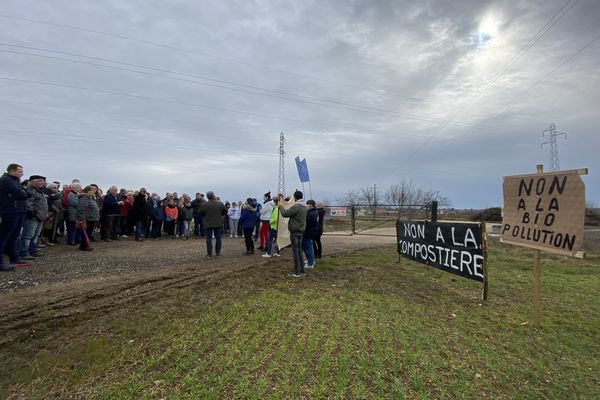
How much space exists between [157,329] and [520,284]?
8270 millimetres

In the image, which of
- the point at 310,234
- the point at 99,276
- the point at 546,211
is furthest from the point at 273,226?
the point at 546,211

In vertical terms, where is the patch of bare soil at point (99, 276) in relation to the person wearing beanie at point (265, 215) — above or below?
below

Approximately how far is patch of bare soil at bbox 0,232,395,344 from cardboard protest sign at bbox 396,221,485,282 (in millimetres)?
3505

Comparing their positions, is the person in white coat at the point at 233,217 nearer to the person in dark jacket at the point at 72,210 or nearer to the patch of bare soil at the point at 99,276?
the patch of bare soil at the point at 99,276

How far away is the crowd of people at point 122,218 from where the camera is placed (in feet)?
25.7

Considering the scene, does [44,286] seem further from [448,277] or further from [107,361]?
[448,277]

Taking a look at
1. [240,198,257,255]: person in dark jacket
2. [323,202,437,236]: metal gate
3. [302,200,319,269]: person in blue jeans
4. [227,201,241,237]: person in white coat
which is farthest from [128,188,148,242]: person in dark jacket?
[323,202,437,236]: metal gate

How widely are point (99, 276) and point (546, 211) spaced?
8.65 meters

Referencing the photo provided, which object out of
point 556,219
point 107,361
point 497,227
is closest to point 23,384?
point 107,361

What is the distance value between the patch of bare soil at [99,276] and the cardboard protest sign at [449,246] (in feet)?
11.5

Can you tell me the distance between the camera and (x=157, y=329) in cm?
452

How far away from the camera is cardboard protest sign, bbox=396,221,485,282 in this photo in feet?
22.1

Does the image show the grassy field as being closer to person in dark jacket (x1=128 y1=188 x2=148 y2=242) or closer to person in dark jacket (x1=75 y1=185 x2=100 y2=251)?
person in dark jacket (x1=75 y1=185 x2=100 y2=251)

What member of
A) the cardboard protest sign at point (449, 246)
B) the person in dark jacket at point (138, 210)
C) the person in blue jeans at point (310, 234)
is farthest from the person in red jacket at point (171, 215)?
the cardboard protest sign at point (449, 246)
